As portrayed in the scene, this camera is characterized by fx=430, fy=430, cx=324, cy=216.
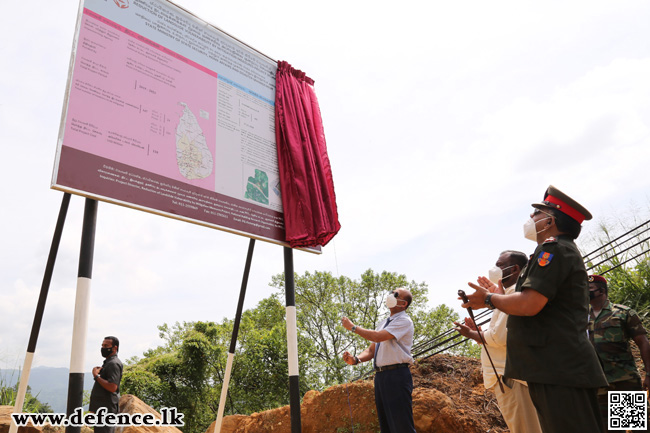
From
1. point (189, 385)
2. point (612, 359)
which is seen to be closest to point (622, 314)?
point (612, 359)

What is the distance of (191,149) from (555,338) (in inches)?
118

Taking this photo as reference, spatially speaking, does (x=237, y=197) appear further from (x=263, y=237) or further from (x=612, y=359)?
(x=612, y=359)

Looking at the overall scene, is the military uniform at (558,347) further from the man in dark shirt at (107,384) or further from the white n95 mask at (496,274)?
the man in dark shirt at (107,384)

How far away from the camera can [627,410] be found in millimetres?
3365

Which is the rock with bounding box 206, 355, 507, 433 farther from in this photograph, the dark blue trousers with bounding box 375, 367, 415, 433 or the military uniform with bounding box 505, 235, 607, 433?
the military uniform with bounding box 505, 235, 607, 433

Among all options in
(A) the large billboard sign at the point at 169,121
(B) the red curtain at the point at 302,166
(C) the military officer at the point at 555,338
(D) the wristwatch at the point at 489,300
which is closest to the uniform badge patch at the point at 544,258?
(C) the military officer at the point at 555,338

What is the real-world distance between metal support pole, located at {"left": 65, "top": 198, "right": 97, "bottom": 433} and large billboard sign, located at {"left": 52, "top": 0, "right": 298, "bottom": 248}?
0.79 feet

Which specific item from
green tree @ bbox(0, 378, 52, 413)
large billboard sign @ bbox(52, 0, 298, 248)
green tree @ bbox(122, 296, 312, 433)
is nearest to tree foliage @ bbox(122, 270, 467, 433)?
green tree @ bbox(122, 296, 312, 433)

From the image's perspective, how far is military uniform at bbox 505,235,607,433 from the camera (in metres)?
2.05

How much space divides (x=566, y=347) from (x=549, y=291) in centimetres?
28

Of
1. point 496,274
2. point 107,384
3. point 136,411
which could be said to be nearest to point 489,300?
point 496,274

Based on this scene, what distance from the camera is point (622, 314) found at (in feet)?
12.3

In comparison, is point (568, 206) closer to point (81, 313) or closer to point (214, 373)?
point (81, 313)

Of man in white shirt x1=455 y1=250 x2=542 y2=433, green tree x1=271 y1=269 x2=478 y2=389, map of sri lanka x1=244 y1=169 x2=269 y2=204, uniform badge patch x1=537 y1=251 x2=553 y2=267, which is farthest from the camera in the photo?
green tree x1=271 y1=269 x2=478 y2=389
